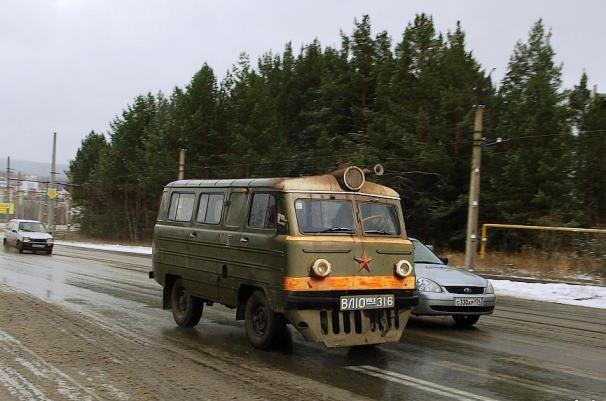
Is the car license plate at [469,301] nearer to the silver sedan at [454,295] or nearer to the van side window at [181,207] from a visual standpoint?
the silver sedan at [454,295]

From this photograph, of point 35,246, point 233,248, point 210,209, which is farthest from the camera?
point 35,246

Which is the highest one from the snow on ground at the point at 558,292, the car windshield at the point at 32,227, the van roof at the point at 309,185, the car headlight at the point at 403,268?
the van roof at the point at 309,185

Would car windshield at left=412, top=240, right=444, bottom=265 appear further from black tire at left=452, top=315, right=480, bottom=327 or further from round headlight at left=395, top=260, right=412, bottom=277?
round headlight at left=395, top=260, right=412, bottom=277

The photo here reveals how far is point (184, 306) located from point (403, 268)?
3725 mm

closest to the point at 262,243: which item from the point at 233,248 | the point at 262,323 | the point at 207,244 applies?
the point at 233,248

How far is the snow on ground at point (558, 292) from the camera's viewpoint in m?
15.9

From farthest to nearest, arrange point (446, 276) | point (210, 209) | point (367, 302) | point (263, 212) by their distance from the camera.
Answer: point (446, 276) → point (210, 209) → point (263, 212) → point (367, 302)

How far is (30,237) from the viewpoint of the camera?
98.1 feet

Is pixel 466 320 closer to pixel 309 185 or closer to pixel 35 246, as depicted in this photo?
pixel 309 185

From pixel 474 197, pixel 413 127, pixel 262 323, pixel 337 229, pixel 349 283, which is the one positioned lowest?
pixel 262 323

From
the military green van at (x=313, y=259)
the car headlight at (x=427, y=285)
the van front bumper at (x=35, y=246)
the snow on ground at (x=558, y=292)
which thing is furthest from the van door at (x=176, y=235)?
the van front bumper at (x=35, y=246)

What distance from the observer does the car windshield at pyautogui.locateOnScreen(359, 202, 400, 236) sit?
24.6ft

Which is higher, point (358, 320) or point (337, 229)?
point (337, 229)

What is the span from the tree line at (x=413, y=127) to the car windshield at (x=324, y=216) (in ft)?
54.8
